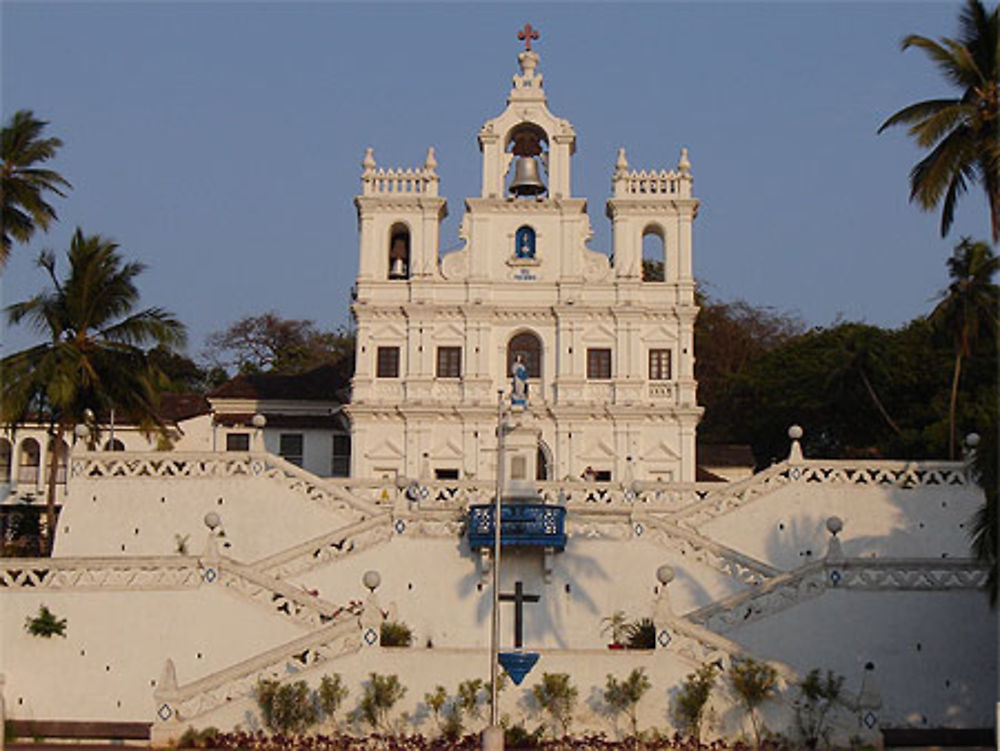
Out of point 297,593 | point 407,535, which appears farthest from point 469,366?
point 297,593

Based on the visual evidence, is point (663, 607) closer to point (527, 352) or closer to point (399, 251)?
point (527, 352)

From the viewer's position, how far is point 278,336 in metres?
81.1

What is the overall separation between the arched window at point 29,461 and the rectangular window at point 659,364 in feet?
79.9

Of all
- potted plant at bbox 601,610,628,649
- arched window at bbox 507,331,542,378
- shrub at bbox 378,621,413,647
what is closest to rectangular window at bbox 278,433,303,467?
arched window at bbox 507,331,542,378

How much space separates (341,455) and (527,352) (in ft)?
27.6

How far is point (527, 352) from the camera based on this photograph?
157 ft

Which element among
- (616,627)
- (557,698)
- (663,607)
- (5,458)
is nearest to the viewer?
(557,698)

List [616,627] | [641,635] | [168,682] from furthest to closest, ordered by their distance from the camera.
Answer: [616,627] < [641,635] < [168,682]

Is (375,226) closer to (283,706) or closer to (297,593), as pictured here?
(297,593)

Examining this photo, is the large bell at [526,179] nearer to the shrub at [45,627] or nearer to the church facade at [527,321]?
the church facade at [527,321]

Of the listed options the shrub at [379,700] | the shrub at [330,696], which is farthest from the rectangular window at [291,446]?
the shrub at [379,700]

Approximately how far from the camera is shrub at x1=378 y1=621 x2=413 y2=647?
2812cm

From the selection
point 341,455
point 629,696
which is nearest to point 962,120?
point 629,696

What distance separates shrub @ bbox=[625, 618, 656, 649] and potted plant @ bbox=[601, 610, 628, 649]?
0.13 metres
